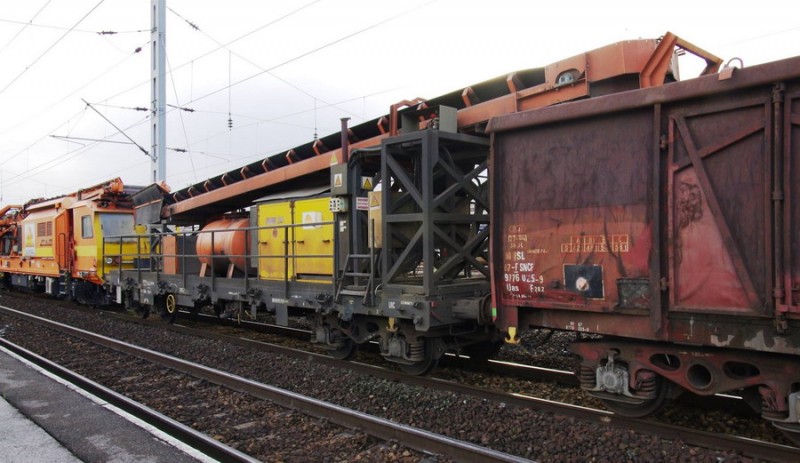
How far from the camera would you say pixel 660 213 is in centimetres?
488

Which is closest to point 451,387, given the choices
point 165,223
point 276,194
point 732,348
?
point 732,348

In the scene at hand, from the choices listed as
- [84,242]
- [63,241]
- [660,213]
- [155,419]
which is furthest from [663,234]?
[63,241]

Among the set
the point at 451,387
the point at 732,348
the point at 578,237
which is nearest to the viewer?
the point at 732,348

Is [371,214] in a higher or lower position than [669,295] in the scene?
higher

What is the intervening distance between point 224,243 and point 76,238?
888 cm

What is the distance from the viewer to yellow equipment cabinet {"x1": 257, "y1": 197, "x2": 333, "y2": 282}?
936 centimetres

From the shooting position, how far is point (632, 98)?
5.00 meters

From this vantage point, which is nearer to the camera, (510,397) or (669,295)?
(669,295)

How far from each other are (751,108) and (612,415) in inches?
123

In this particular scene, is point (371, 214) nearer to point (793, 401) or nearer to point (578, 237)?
point (578, 237)

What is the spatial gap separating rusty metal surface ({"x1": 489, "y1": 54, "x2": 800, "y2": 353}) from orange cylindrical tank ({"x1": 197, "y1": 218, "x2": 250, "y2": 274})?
635 centimetres

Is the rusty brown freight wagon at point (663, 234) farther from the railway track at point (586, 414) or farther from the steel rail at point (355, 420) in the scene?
the steel rail at point (355, 420)

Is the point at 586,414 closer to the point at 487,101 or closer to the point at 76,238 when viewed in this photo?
the point at 487,101

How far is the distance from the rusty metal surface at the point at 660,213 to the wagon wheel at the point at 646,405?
27.8 inches
